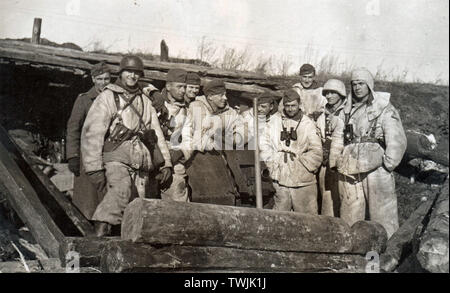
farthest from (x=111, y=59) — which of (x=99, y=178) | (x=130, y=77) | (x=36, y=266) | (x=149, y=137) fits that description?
(x=36, y=266)

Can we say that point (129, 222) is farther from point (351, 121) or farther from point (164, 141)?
point (351, 121)

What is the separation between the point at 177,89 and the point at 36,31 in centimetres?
231

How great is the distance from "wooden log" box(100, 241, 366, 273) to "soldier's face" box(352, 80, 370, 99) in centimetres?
238

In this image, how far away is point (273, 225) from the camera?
18.5 feet

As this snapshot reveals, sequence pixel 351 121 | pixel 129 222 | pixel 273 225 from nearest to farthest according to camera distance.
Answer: pixel 129 222 < pixel 273 225 < pixel 351 121

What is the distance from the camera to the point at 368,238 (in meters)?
6.20

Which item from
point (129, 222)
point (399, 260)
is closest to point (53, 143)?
point (129, 222)

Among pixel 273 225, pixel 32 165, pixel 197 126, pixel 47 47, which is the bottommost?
pixel 273 225

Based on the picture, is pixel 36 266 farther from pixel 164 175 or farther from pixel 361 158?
pixel 361 158

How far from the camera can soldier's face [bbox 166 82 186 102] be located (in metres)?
7.12

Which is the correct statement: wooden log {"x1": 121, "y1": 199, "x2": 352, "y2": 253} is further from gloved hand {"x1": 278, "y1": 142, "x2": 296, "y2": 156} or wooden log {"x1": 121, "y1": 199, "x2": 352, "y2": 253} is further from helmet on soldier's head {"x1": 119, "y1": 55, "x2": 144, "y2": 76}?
helmet on soldier's head {"x1": 119, "y1": 55, "x2": 144, "y2": 76}

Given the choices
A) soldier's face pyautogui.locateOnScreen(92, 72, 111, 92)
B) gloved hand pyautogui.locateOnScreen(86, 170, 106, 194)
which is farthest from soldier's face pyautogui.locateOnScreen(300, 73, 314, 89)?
gloved hand pyautogui.locateOnScreen(86, 170, 106, 194)

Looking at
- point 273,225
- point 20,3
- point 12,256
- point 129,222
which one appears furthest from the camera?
point 20,3

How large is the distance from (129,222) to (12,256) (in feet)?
5.66
